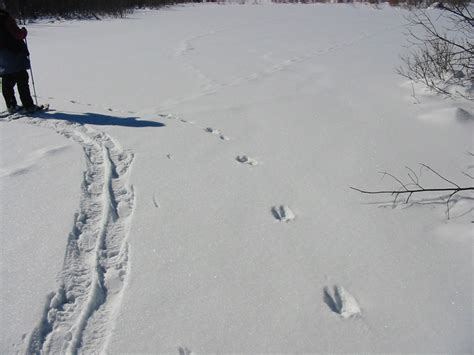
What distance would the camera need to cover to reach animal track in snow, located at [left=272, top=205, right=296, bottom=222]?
262 cm

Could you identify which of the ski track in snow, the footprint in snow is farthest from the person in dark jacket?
the footprint in snow

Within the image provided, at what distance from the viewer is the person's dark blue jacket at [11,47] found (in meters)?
4.25

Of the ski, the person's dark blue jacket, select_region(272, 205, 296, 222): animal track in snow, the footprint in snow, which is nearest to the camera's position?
the footprint in snow

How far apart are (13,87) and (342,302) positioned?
14.8 feet

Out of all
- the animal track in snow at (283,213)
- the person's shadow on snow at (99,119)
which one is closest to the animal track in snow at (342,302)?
the animal track in snow at (283,213)

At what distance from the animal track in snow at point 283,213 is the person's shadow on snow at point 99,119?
6.62ft

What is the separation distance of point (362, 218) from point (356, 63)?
5252 mm

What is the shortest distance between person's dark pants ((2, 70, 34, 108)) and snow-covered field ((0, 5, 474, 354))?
353 millimetres

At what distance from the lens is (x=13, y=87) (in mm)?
4652

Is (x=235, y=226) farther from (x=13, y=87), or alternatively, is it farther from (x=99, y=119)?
(x=13, y=87)

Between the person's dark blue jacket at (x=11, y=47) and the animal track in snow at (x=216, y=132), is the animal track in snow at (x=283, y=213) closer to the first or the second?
the animal track in snow at (x=216, y=132)

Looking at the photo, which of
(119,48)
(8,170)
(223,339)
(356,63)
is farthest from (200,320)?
(119,48)

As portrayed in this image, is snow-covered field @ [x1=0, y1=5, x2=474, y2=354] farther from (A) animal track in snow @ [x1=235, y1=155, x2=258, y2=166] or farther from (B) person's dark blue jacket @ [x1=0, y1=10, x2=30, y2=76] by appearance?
(B) person's dark blue jacket @ [x1=0, y1=10, x2=30, y2=76]

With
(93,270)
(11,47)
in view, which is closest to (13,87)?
(11,47)
